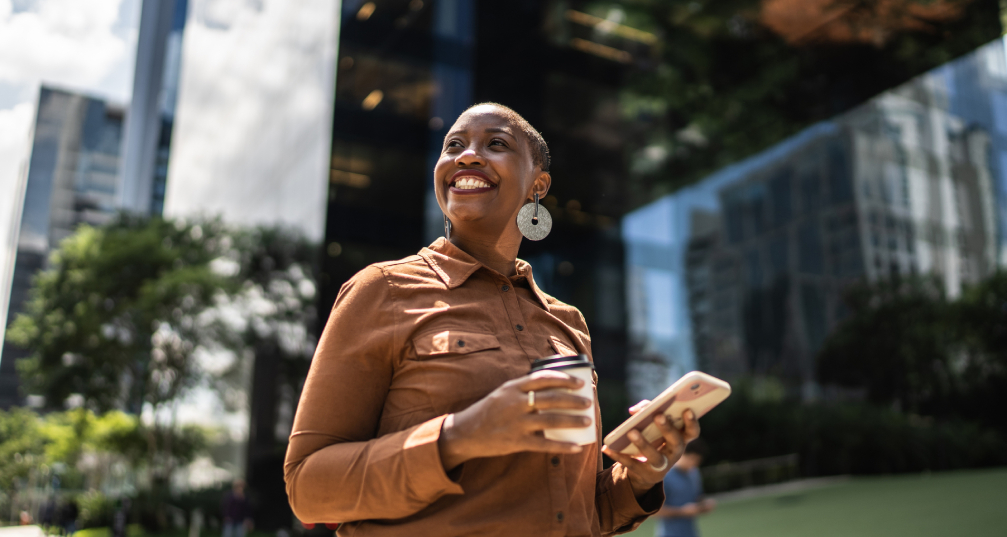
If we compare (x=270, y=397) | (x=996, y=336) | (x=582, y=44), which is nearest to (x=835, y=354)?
(x=996, y=336)

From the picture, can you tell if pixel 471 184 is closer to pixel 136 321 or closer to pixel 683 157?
pixel 683 157

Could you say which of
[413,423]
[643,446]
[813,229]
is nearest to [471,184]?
[413,423]

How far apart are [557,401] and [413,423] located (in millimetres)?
298

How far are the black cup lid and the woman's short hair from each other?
0.62m

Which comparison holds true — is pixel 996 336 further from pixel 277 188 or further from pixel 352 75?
pixel 277 188

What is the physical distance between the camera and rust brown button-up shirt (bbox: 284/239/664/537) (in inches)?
44.3

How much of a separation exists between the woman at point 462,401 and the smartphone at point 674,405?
23 mm

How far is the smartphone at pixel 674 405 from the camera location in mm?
1298

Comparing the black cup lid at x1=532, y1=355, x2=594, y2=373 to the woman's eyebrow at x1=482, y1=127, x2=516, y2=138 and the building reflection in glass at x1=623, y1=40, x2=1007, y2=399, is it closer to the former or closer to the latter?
the woman's eyebrow at x1=482, y1=127, x2=516, y2=138

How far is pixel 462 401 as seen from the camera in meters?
1.23

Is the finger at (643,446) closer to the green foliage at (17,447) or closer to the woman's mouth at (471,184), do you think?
the woman's mouth at (471,184)

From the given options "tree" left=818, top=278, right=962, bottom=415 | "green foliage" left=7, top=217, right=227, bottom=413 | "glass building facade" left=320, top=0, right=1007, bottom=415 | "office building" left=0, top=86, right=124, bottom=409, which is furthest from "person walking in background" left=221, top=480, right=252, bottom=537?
"tree" left=818, top=278, right=962, bottom=415

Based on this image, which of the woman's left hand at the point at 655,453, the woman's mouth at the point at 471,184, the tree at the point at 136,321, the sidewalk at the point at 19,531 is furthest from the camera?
Result: the tree at the point at 136,321

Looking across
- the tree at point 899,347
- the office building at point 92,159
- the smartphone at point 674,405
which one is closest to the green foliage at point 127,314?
the office building at point 92,159
